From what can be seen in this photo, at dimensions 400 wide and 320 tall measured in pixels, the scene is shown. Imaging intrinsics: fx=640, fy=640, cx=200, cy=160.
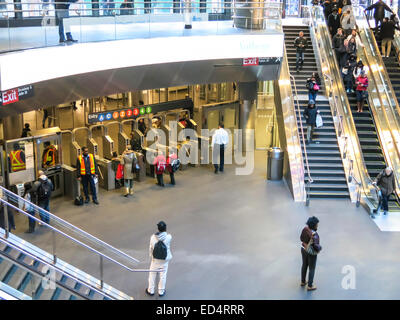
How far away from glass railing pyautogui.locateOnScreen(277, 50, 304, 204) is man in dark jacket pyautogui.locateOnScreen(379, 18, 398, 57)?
3.69m

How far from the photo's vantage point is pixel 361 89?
19688 mm

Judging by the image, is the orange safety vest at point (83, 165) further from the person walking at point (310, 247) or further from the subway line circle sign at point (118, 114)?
the person walking at point (310, 247)

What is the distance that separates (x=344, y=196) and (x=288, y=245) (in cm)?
391

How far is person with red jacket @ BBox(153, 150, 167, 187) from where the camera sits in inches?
722

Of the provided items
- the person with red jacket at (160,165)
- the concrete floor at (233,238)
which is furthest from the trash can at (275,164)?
the person with red jacket at (160,165)

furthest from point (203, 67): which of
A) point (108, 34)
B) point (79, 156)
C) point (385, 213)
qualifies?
point (385, 213)

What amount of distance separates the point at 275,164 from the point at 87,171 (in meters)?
5.86

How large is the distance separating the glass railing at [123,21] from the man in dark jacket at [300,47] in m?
1.37

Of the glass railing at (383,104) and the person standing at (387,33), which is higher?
the person standing at (387,33)

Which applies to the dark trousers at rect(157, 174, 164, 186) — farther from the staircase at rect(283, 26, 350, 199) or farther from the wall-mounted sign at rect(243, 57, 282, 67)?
the wall-mounted sign at rect(243, 57, 282, 67)

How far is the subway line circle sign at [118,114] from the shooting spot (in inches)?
773

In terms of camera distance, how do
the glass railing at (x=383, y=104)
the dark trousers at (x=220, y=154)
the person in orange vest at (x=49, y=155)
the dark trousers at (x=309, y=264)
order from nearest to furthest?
1. the dark trousers at (x=309, y=264)
2. the person in orange vest at (x=49, y=155)
3. the glass railing at (x=383, y=104)
4. the dark trousers at (x=220, y=154)

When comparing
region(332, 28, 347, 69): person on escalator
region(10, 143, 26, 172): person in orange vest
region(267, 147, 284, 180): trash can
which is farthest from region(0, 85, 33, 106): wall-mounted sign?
region(332, 28, 347, 69): person on escalator

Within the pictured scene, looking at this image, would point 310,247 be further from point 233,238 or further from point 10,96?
point 10,96
